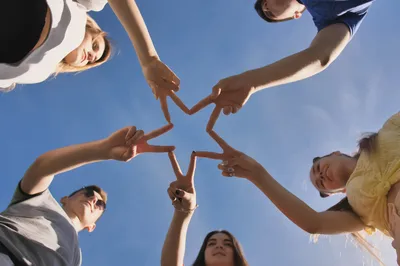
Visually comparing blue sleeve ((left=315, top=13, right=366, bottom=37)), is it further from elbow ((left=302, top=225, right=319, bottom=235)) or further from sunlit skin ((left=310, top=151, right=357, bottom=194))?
elbow ((left=302, top=225, right=319, bottom=235))

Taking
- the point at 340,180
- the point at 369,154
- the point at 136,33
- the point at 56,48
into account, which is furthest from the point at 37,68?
the point at 340,180

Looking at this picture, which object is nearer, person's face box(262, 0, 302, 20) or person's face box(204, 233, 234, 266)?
person's face box(204, 233, 234, 266)

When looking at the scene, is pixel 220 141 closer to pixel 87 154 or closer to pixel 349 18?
pixel 87 154

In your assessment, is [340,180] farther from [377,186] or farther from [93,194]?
[93,194]

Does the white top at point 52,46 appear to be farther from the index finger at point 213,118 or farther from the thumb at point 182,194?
the thumb at point 182,194

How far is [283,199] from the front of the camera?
2.90 metres

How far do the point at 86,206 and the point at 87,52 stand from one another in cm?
151

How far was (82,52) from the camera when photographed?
3418 millimetres

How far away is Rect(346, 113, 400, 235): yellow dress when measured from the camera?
2.49 metres

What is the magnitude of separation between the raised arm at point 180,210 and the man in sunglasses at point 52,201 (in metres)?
0.29

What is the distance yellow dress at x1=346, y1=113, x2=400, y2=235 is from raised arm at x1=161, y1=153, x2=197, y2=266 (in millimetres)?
1243

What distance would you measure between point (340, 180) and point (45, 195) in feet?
7.86

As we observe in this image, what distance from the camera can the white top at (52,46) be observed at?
6.77 ft

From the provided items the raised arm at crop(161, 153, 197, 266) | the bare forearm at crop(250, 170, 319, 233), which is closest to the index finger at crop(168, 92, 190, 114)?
the raised arm at crop(161, 153, 197, 266)
